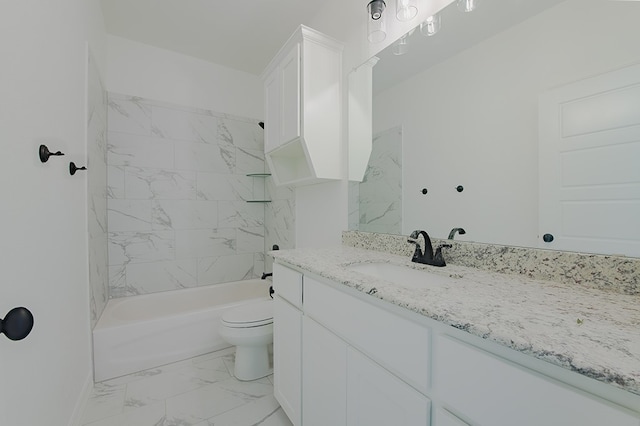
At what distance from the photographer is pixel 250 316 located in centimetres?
194

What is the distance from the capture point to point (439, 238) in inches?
51.4

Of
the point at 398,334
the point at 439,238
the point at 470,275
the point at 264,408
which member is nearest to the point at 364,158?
the point at 439,238

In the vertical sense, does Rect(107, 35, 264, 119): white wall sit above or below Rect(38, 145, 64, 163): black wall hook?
above

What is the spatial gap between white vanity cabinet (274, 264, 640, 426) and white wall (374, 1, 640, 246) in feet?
2.05

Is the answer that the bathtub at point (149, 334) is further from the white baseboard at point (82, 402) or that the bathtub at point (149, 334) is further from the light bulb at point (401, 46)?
the light bulb at point (401, 46)

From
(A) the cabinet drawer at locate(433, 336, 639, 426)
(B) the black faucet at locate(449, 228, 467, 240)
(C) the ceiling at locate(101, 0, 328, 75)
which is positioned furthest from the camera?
(C) the ceiling at locate(101, 0, 328, 75)

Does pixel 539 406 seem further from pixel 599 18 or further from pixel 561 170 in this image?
pixel 599 18

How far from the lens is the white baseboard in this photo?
1.42 m

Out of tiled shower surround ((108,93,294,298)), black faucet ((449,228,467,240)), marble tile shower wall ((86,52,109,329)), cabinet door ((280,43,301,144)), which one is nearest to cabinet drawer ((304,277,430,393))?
black faucet ((449,228,467,240))

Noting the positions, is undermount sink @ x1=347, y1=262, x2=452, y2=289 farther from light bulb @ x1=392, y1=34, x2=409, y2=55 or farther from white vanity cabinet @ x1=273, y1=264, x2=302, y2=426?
light bulb @ x1=392, y1=34, x2=409, y2=55

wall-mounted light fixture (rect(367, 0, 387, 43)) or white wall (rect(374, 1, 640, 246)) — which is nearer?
white wall (rect(374, 1, 640, 246))

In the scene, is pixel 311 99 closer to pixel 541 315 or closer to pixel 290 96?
pixel 290 96

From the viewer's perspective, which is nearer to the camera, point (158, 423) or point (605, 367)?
point (605, 367)

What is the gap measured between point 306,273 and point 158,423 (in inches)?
49.3
